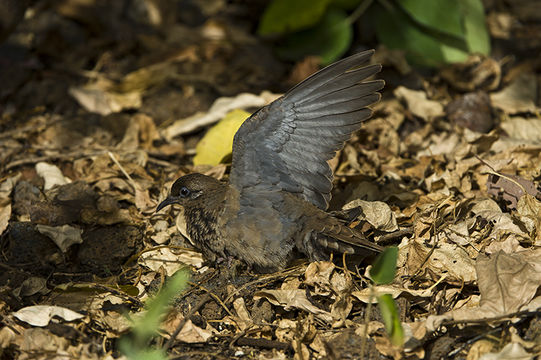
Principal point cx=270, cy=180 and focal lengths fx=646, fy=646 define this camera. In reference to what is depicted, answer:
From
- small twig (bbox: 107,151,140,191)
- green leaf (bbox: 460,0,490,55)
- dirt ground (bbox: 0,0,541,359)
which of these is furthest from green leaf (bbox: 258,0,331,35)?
small twig (bbox: 107,151,140,191)

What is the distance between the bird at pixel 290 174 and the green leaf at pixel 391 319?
82cm

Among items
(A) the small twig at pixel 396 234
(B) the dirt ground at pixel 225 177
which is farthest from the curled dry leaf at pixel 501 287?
(A) the small twig at pixel 396 234

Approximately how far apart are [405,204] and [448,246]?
703mm

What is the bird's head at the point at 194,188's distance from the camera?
431cm

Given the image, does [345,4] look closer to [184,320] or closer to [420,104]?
[420,104]

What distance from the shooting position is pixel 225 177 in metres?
4.93

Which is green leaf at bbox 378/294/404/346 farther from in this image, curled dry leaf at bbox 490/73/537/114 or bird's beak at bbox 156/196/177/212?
curled dry leaf at bbox 490/73/537/114

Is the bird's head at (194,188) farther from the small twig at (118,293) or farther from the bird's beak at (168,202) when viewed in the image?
the small twig at (118,293)

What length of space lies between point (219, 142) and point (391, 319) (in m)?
2.42

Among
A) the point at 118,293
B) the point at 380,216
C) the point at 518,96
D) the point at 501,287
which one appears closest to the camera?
the point at 501,287

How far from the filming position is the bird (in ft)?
12.8

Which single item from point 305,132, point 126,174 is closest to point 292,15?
point 126,174

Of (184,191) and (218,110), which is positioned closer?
(184,191)

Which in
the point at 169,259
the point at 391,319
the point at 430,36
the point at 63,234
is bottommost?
the point at 169,259
